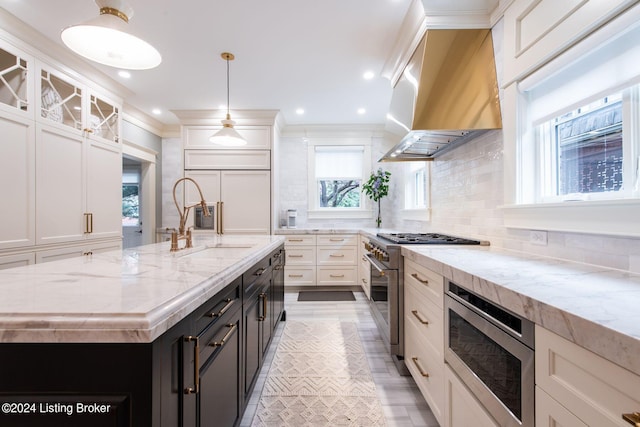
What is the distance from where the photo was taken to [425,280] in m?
1.66

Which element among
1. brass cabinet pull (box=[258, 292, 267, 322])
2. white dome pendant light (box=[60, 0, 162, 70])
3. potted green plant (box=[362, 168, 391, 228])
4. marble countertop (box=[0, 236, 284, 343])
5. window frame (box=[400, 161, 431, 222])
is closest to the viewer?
marble countertop (box=[0, 236, 284, 343])

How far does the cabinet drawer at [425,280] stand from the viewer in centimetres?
147

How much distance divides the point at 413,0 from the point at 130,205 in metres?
6.63

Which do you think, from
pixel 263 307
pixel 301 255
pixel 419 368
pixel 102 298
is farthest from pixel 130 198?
pixel 419 368

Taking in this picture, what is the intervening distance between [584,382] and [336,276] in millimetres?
3673

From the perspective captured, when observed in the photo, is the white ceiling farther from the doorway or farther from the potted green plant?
the potted green plant

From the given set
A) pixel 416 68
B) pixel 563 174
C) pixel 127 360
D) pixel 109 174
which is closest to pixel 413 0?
pixel 416 68

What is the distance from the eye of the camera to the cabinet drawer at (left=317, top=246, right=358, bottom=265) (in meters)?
4.29

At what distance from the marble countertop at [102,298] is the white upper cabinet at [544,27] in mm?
1885

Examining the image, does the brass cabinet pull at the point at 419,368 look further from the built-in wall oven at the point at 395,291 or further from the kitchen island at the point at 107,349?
the kitchen island at the point at 107,349

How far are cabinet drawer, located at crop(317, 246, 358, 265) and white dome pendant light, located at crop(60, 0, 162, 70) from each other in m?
3.29

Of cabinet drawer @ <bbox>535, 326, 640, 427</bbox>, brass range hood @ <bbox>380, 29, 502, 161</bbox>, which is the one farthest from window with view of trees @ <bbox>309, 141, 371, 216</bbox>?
cabinet drawer @ <bbox>535, 326, 640, 427</bbox>

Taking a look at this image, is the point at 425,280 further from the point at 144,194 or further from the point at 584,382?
the point at 144,194

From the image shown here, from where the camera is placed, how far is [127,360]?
68 centimetres
